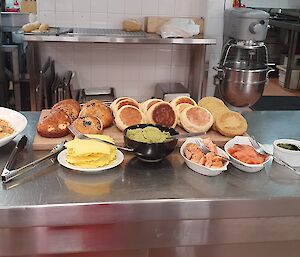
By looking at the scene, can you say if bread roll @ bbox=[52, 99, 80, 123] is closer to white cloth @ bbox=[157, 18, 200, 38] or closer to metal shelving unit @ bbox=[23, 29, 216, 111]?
metal shelving unit @ bbox=[23, 29, 216, 111]

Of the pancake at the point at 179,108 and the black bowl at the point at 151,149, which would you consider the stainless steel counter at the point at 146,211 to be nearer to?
the black bowl at the point at 151,149

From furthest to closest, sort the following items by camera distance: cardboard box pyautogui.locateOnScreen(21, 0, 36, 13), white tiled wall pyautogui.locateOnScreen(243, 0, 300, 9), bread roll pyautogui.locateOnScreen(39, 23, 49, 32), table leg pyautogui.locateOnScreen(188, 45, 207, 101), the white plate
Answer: white tiled wall pyautogui.locateOnScreen(243, 0, 300, 9) → cardboard box pyautogui.locateOnScreen(21, 0, 36, 13) → table leg pyautogui.locateOnScreen(188, 45, 207, 101) → bread roll pyautogui.locateOnScreen(39, 23, 49, 32) → the white plate

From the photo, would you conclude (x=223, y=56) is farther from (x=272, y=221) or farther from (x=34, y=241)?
(x=34, y=241)

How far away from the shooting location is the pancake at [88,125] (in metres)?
1.21

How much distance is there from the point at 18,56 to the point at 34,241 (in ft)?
9.58

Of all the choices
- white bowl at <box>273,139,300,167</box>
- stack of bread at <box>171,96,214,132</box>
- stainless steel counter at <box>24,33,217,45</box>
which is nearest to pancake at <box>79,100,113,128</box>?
stack of bread at <box>171,96,214,132</box>

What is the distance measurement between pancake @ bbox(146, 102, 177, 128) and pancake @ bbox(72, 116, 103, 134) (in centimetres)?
17

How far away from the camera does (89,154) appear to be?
1.06 meters

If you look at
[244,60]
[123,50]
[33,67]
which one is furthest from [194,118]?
[123,50]

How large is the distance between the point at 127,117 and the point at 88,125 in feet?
0.46

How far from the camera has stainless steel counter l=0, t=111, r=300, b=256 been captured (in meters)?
0.94

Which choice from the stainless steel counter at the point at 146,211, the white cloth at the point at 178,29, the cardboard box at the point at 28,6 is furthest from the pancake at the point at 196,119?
the cardboard box at the point at 28,6

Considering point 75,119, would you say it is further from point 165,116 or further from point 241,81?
point 241,81

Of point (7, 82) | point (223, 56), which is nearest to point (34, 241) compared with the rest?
point (223, 56)
